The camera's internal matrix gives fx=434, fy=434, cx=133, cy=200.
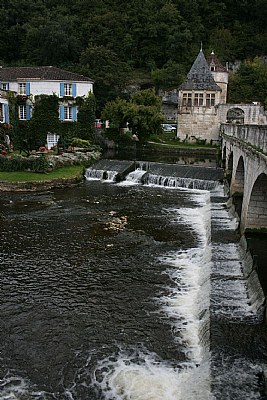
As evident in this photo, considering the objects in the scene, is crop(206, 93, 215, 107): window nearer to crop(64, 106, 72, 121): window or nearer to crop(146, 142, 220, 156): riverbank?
crop(146, 142, 220, 156): riverbank

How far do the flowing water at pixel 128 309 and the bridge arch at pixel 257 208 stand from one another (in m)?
1.19

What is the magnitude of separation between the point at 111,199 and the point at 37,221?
7.93 meters

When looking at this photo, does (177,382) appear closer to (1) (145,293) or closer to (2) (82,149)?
(1) (145,293)

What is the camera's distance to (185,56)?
297 feet

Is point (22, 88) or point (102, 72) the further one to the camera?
point (102, 72)

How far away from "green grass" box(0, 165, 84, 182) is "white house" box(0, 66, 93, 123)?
13.2 m

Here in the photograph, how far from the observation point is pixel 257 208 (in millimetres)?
22656

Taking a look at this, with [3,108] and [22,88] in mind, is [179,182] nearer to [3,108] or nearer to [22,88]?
[3,108]

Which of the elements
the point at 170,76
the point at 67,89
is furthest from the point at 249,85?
the point at 67,89

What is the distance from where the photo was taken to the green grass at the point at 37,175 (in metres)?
36.8

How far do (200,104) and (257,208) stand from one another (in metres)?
45.0

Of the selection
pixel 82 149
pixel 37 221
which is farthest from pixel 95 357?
pixel 82 149

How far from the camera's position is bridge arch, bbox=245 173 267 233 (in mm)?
21961

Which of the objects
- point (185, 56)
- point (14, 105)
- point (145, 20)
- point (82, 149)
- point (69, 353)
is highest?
point (145, 20)
